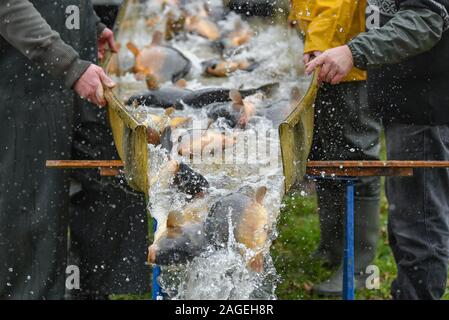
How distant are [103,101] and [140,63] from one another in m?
1.37

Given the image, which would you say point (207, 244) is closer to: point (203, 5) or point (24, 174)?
point (24, 174)

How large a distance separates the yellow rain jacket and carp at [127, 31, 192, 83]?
101 centimetres

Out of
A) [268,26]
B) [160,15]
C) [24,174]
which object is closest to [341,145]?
[268,26]

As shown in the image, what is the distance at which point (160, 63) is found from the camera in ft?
18.3

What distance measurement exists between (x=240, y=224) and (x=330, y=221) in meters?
2.06

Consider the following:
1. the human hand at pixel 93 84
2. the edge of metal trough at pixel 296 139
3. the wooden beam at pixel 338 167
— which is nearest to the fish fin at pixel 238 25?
the human hand at pixel 93 84

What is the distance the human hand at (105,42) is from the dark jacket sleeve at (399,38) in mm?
1712

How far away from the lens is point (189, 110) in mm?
4664

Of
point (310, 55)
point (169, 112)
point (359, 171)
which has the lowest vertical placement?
point (359, 171)

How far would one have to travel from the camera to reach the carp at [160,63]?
5473 mm

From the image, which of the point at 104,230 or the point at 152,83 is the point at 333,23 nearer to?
the point at 152,83

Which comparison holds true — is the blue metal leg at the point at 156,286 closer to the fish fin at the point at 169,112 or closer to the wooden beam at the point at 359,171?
the fish fin at the point at 169,112

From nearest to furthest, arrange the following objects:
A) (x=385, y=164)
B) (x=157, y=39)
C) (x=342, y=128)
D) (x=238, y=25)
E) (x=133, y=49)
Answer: (x=385, y=164), (x=342, y=128), (x=133, y=49), (x=157, y=39), (x=238, y=25)

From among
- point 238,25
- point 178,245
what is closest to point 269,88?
point 238,25
